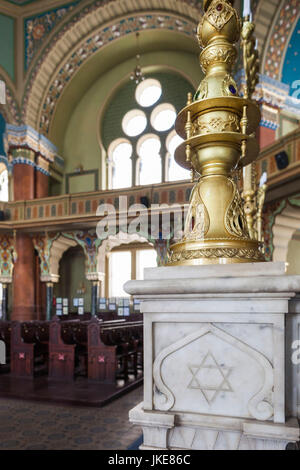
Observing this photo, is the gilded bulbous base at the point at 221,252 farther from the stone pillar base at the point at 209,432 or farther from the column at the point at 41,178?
the column at the point at 41,178

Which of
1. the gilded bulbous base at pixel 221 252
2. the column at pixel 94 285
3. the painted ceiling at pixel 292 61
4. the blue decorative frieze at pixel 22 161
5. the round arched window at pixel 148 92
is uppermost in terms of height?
the round arched window at pixel 148 92

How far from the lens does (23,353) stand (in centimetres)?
812

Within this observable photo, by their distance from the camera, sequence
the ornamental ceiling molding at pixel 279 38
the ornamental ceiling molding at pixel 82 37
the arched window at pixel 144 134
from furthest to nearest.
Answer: the arched window at pixel 144 134 < the ornamental ceiling molding at pixel 82 37 < the ornamental ceiling molding at pixel 279 38

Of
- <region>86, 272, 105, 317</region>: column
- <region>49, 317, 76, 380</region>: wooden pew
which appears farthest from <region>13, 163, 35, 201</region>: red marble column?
<region>49, 317, 76, 380</region>: wooden pew

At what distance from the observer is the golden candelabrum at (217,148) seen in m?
1.53

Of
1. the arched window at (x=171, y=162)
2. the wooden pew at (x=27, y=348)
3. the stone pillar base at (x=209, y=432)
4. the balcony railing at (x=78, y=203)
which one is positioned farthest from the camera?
the arched window at (x=171, y=162)

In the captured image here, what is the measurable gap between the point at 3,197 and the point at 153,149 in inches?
294

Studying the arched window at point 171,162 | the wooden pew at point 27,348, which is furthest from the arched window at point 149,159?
the wooden pew at point 27,348

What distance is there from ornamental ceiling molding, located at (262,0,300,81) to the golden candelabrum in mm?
10878

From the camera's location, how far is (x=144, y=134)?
58.3 feet

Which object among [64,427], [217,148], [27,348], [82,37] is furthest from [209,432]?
[82,37]

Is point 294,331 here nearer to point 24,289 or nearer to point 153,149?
point 24,289

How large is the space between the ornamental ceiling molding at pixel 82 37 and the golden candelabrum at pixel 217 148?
559 inches

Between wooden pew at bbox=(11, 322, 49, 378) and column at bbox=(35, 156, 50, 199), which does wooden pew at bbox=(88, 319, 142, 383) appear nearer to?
wooden pew at bbox=(11, 322, 49, 378)
